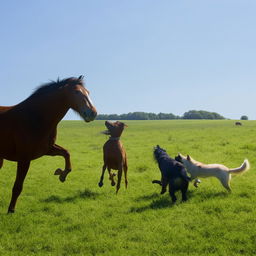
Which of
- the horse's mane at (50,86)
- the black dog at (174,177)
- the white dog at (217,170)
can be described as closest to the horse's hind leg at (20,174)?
the horse's mane at (50,86)

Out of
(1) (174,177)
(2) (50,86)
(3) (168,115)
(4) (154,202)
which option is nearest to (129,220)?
(4) (154,202)

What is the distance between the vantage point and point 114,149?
7.70m

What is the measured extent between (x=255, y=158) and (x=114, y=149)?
836 centimetres

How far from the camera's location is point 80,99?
5434 mm

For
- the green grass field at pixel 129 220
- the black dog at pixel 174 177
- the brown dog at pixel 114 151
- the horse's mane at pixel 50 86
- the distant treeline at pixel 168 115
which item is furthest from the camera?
the distant treeline at pixel 168 115

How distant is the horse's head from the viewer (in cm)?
528

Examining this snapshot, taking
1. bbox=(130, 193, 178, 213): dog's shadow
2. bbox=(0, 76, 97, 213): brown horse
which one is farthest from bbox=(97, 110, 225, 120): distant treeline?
bbox=(0, 76, 97, 213): brown horse

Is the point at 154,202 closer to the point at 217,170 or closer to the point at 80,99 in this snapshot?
the point at 217,170

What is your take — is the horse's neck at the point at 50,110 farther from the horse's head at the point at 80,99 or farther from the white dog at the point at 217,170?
the white dog at the point at 217,170

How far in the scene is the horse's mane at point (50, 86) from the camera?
590cm

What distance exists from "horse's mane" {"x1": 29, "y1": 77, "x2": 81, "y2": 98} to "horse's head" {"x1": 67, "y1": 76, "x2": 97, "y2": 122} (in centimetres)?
11

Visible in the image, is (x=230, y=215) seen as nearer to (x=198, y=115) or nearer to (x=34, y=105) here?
(x=34, y=105)

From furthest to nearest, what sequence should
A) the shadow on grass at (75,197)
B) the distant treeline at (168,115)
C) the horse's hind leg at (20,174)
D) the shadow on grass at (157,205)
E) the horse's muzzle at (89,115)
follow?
the distant treeline at (168,115) → the shadow on grass at (75,197) → the shadow on grass at (157,205) → the horse's hind leg at (20,174) → the horse's muzzle at (89,115)

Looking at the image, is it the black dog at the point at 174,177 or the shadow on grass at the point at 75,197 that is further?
the shadow on grass at the point at 75,197
